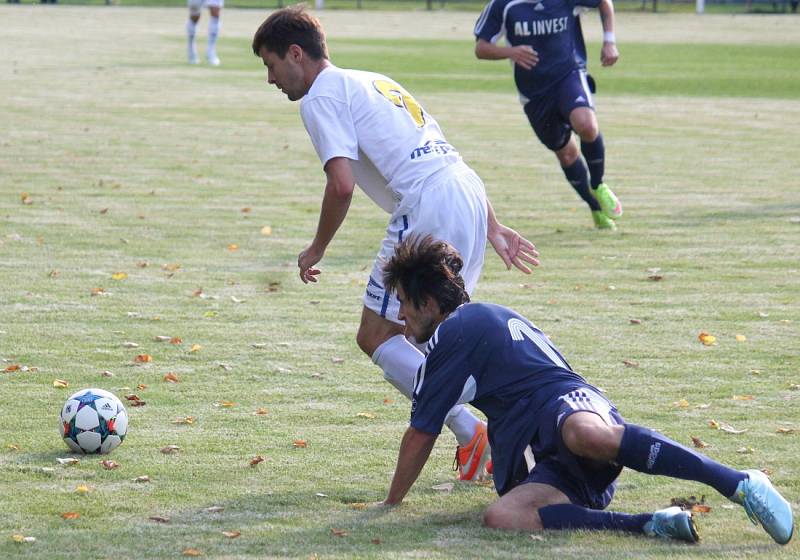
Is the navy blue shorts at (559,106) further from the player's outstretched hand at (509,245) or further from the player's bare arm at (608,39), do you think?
the player's outstretched hand at (509,245)

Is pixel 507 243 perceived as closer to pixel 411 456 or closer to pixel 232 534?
pixel 411 456

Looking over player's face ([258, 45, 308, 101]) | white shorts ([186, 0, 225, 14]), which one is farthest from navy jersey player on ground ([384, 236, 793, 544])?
white shorts ([186, 0, 225, 14])

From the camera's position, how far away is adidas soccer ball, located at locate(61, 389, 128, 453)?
5.91m

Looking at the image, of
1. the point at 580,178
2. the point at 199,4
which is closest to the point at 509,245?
the point at 580,178

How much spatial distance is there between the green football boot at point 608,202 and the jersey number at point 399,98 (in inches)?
241

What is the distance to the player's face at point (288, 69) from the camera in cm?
584

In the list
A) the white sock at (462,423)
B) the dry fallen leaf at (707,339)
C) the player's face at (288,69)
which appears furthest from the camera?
the dry fallen leaf at (707,339)

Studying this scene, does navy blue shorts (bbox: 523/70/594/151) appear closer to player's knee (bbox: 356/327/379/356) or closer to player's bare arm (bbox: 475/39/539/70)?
player's bare arm (bbox: 475/39/539/70)

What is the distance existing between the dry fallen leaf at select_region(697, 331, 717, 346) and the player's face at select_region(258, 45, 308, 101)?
10.9ft

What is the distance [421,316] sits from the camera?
17.3 feet

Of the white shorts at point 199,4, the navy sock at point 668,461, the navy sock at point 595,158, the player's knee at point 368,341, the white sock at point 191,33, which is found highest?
the navy sock at point 668,461

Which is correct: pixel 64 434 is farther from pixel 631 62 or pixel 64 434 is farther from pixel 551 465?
pixel 631 62

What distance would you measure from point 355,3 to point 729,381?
5396 centimetres

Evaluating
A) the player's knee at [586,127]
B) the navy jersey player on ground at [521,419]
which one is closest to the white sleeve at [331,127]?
the navy jersey player on ground at [521,419]
